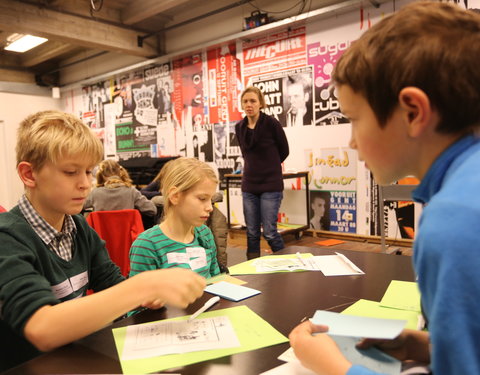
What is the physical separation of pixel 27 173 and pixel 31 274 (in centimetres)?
31

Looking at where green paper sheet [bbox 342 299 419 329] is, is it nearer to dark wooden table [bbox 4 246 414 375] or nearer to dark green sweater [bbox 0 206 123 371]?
dark wooden table [bbox 4 246 414 375]

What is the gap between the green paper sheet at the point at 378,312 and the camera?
862 mm

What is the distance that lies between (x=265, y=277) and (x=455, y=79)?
32.6 inches

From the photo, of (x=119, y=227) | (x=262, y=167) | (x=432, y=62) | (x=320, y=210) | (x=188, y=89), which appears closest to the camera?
(x=432, y=62)

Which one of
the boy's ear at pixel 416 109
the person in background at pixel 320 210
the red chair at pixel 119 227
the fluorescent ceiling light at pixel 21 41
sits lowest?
the person in background at pixel 320 210

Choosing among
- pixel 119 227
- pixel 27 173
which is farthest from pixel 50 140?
pixel 119 227

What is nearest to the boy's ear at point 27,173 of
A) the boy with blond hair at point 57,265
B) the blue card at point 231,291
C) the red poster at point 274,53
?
the boy with blond hair at point 57,265

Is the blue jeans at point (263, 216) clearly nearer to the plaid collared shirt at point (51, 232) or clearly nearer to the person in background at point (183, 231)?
the person in background at point (183, 231)

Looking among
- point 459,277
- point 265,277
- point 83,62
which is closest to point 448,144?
point 459,277

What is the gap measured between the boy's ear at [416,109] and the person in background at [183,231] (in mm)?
1068

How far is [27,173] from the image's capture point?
993 mm

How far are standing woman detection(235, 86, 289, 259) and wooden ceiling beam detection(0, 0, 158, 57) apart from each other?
352cm

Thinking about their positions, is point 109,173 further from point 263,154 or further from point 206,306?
point 206,306

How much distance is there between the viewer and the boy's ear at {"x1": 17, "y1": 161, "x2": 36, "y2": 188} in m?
0.99
